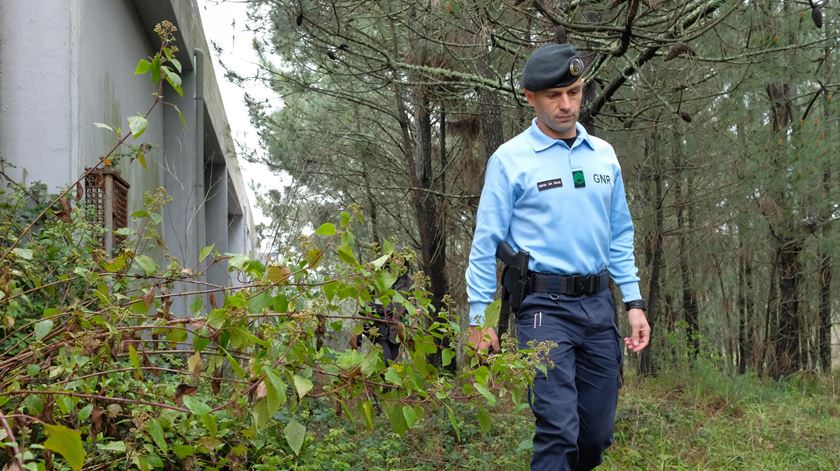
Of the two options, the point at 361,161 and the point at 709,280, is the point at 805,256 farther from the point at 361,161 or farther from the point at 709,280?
the point at 361,161

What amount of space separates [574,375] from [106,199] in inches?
131

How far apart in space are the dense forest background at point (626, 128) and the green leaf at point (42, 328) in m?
3.65

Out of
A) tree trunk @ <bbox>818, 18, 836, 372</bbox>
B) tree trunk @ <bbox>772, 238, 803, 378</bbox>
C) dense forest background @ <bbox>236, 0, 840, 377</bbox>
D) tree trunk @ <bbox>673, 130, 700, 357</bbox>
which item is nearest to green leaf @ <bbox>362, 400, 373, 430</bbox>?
dense forest background @ <bbox>236, 0, 840, 377</bbox>

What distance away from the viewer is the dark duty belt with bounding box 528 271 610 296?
12.7 feet

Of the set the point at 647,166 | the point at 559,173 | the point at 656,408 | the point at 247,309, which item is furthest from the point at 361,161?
the point at 247,309

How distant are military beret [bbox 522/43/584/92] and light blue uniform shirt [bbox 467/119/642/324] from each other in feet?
0.74

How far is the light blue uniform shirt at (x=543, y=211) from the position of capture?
12.9 feet

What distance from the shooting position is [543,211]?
3.97 m

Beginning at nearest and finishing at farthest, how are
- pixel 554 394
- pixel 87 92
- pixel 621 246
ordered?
1. pixel 554 394
2. pixel 621 246
3. pixel 87 92

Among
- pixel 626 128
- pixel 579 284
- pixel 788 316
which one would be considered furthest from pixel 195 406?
pixel 788 316

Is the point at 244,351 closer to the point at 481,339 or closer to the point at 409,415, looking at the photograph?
the point at 409,415

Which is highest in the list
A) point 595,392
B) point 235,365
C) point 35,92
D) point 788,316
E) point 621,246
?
point 35,92

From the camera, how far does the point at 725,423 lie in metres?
7.11

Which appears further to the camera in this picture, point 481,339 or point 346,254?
point 481,339
